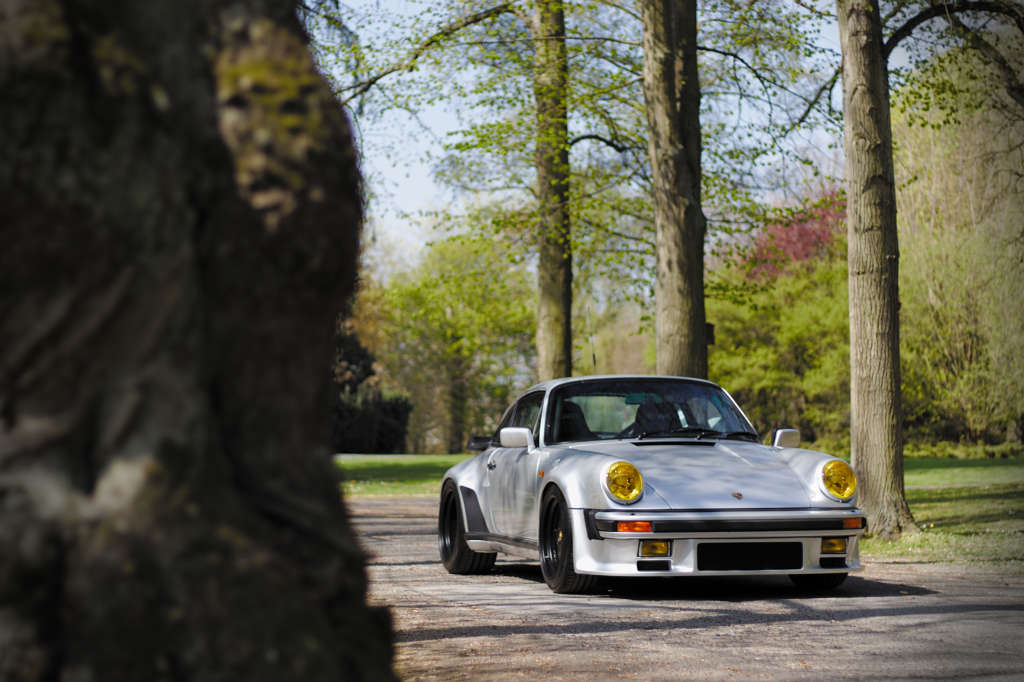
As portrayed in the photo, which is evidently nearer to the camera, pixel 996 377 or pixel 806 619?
pixel 806 619

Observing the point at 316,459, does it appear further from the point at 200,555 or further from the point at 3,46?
the point at 3,46

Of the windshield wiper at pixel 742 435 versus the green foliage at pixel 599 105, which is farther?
the green foliage at pixel 599 105

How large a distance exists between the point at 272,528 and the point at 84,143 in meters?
0.70

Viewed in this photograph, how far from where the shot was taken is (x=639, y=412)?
30.5 feet

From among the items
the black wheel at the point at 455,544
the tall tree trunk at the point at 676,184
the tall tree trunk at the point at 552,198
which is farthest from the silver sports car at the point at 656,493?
the tall tree trunk at the point at 552,198

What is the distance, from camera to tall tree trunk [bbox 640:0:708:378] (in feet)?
48.3

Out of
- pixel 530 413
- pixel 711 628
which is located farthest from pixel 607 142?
pixel 711 628

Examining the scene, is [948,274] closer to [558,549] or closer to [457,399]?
[558,549]

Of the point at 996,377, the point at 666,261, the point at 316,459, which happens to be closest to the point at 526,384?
the point at 996,377

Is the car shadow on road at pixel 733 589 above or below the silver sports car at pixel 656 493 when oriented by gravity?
below

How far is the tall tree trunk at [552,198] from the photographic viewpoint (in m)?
21.5

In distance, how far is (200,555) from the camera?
195cm

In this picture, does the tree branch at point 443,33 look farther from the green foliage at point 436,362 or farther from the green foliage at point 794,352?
the green foliage at point 436,362

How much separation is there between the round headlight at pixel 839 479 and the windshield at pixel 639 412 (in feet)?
3.60
